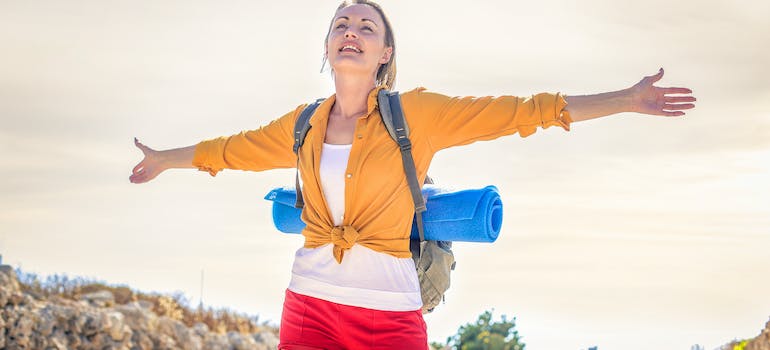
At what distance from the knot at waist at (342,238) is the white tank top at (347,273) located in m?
0.04

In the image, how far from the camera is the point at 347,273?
4.46 m

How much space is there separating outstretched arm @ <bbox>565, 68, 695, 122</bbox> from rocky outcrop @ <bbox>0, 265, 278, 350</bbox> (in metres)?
7.90

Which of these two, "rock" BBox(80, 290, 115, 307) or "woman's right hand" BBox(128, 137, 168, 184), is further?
"rock" BBox(80, 290, 115, 307)

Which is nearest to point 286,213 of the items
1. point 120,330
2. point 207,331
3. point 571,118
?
point 571,118

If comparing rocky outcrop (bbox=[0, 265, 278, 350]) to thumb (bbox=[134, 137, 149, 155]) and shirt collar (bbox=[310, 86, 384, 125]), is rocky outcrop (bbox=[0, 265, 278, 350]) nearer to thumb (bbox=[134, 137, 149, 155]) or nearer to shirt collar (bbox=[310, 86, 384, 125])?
thumb (bbox=[134, 137, 149, 155])

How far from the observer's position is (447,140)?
459 cm

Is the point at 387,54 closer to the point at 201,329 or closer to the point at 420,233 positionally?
the point at 420,233

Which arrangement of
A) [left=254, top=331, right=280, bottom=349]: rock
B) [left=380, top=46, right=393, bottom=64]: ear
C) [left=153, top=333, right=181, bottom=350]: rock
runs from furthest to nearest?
[left=254, top=331, right=280, bottom=349]: rock, [left=153, top=333, right=181, bottom=350]: rock, [left=380, top=46, right=393, bottom=64]: ear

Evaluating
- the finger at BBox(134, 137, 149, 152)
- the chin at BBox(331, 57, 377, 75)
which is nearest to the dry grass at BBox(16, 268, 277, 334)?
the finger at BBox(134, 137, 149, 152)

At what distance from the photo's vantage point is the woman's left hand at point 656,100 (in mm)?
4277

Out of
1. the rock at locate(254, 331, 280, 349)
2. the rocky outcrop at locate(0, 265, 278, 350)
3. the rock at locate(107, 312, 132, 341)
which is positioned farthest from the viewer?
the rock at locate(254, 331, 280, 349)

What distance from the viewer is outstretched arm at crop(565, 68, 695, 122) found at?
4.28 metres

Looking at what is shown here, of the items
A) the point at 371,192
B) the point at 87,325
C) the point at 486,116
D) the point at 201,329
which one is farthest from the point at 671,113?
the point at 201,329

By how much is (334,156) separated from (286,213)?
731 mm
